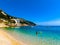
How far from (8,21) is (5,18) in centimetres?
45

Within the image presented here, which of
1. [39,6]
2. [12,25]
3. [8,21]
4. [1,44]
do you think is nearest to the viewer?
[1,44]

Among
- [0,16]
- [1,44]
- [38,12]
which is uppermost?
[0,16]

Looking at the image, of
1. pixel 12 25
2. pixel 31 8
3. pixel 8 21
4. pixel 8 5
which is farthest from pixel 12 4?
pixel 12 25

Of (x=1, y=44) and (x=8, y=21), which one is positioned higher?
(x=8, y=21)

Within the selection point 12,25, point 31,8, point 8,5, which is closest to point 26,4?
point 31,8

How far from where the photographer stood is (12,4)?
908 cm

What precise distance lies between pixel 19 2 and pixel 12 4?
47 cm

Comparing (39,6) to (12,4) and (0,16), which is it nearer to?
(12,4)

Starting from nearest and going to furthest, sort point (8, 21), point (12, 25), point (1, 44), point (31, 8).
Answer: point (1, 44), point (31, 8), point (8, 21), point (12, 25)

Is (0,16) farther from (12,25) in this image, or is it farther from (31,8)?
(31,8)

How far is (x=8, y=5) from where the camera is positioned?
369 inches

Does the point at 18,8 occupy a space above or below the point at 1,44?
above

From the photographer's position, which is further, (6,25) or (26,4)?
(6,25)

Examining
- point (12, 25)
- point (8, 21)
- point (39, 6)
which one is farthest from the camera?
point (12, 25)
